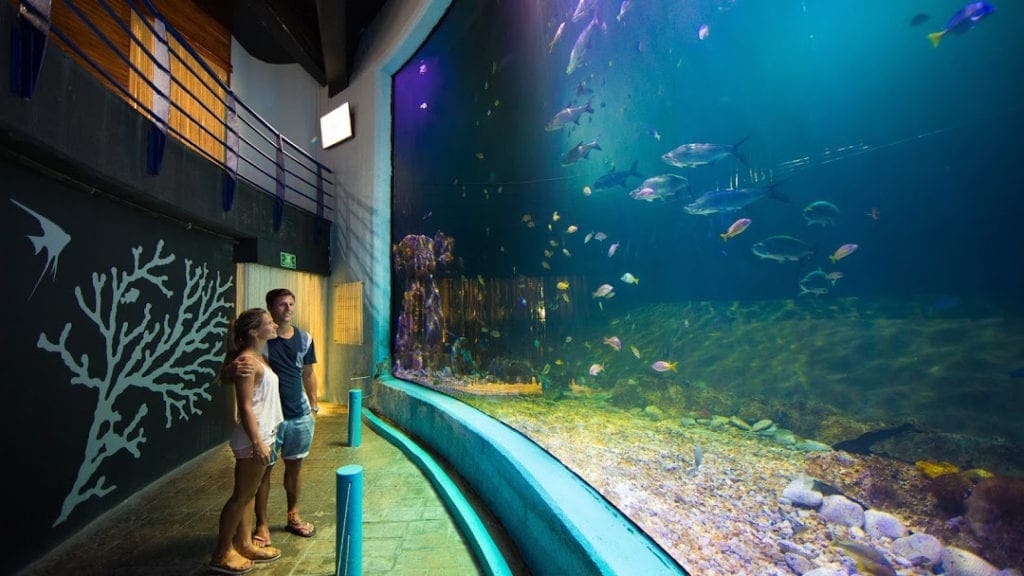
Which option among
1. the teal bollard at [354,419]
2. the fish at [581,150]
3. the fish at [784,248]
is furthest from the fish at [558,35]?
the teal bollard at [354,419]

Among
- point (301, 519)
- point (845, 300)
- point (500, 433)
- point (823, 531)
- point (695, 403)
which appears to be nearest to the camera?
point (823, 531)

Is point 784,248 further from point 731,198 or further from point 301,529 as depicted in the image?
point 301,529

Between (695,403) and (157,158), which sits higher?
(157,158)

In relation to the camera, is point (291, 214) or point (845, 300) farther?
point (845, 300)

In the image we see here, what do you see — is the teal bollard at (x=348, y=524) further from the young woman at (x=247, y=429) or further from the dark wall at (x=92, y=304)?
the dark wall at (x=92, y=304)

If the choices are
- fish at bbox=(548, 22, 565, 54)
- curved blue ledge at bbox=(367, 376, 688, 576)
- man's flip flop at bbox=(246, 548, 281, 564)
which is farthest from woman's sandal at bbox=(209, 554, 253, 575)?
fish at bbox=(548, 22, 565, 54)

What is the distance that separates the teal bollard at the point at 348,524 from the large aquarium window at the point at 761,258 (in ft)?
5.75

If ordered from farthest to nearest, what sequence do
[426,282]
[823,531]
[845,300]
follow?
[845,300]
[426,282]
[823,531]

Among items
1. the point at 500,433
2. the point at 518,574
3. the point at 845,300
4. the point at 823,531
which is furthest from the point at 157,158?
the point at 845,300

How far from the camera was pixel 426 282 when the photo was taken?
927 centimetres

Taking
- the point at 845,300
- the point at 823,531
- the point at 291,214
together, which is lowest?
the point at 823,531

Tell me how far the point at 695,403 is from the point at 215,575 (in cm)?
762

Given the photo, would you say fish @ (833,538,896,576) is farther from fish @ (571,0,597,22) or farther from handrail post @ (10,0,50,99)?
fish @ (571,0,597,22)

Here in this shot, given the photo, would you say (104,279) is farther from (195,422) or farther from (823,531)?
(823,531)
